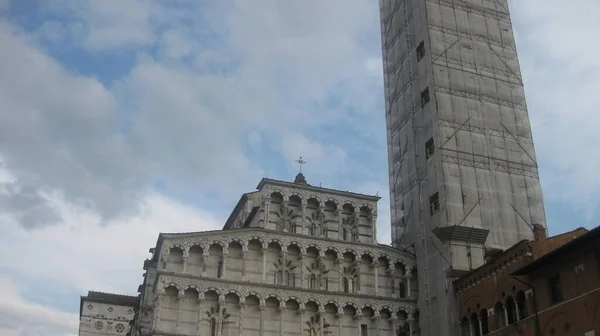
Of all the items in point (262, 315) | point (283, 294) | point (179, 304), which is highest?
point (283, 294)

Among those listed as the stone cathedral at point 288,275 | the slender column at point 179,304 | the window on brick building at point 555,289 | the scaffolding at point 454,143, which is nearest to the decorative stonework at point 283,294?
the stone cathedral at point 288,275

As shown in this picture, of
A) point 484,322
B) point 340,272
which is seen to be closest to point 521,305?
point 484,322

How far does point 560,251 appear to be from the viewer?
1123 inches

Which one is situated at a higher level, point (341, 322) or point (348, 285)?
point (348, 285)

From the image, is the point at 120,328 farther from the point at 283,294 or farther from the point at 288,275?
the point at 283,294

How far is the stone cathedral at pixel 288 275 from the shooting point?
121 ft

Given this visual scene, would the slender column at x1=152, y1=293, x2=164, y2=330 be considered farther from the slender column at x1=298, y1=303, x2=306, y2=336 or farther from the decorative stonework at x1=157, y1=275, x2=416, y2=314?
the slender column at x1=298, y1=303, x2=306, y2=336

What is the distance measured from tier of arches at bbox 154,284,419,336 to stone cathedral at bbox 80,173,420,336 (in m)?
0.06

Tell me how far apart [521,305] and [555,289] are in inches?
112

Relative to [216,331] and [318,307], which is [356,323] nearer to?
[318,307]

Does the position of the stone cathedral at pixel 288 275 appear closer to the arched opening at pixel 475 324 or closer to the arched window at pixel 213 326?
the arched window at pixel 213 326

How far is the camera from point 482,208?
41562 millimetres

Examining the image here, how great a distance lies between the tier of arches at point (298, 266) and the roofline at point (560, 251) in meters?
11.1

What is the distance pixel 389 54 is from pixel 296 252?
19.9 m
